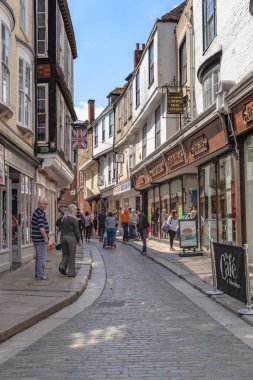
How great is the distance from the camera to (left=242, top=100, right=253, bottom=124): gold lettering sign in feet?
36.3

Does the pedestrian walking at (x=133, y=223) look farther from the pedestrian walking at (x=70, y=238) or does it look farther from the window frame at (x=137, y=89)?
the pedestrian walking at (x=70, y=238)

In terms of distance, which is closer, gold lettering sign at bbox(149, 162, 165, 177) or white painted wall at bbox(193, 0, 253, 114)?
white painted wall at bbox(193, 0, 253, 114)

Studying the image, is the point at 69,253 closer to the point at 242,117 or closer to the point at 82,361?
the point at 242,117

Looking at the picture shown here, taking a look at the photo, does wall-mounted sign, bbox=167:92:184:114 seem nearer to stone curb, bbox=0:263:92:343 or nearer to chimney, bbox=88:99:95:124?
stone curb, bbox=0:263:92:343

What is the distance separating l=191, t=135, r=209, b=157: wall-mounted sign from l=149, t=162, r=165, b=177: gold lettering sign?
5223mm

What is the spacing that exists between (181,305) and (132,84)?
23448 millimetres

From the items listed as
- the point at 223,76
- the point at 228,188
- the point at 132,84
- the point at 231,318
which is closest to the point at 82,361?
the point at 231,318

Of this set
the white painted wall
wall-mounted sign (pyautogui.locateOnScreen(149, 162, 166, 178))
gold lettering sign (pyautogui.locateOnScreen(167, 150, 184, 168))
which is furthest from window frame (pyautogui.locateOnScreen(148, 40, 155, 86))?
the white painted wall

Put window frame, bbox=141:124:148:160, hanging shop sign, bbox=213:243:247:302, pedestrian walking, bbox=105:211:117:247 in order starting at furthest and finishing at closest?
window frame, bbox=141:124:148:160, pedestrian walking, bbox=105:211:117:247, hanging shop sign, bbox=213:243:247:302

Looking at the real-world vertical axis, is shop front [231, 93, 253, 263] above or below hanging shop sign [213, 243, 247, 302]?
above

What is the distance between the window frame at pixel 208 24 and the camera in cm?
1548

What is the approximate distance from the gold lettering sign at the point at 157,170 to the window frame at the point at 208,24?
6.33 m

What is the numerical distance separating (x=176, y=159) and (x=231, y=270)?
1088cm

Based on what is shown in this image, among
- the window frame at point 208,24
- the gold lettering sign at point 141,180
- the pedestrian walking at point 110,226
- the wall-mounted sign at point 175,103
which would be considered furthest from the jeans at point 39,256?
the gold lettering sign at point 141,180
